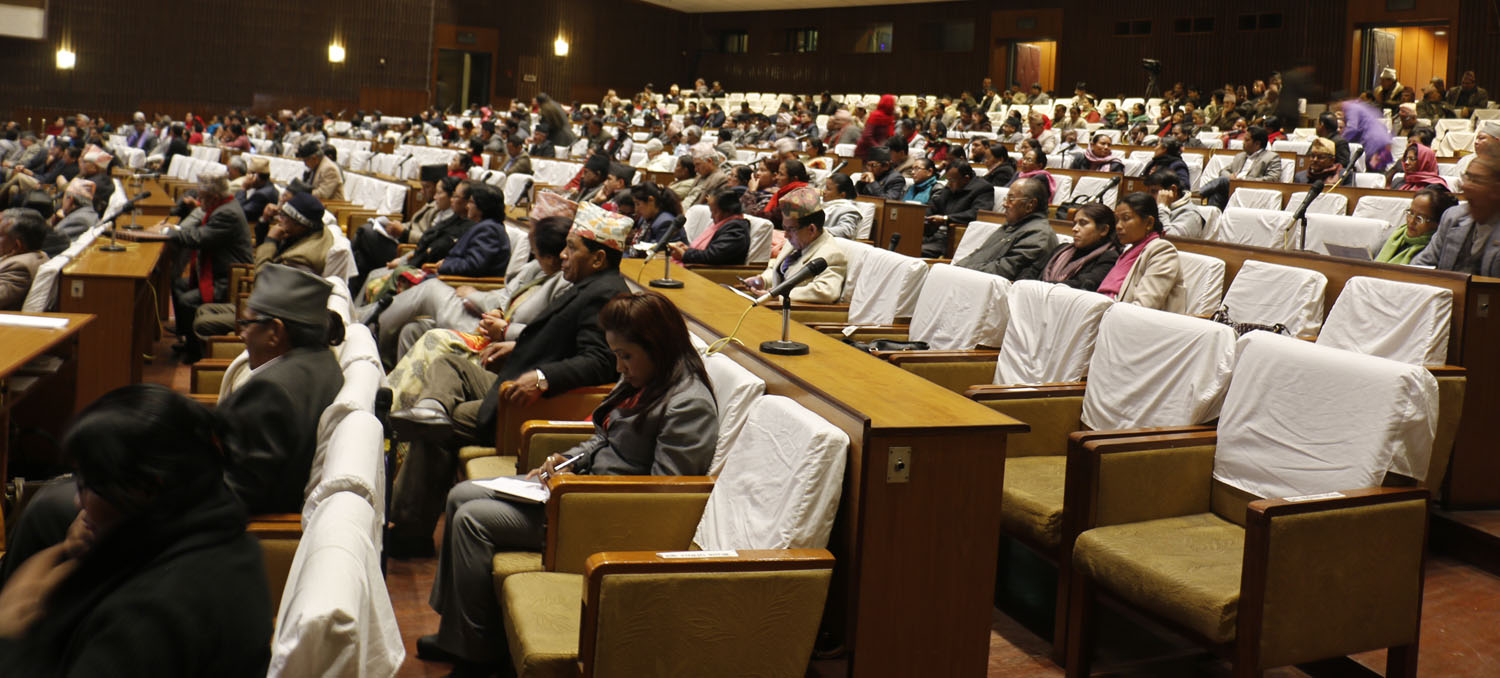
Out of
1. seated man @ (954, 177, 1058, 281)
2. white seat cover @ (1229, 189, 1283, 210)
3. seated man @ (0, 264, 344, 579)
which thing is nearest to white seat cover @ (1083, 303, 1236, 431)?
seated man @ (954, 177, 1058, 281)

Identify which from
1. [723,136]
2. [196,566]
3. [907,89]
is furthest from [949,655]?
[907,89]

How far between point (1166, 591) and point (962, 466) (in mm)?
649

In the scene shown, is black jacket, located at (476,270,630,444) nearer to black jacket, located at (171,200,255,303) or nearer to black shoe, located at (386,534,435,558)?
black shoe, located at (386,534,435,558)

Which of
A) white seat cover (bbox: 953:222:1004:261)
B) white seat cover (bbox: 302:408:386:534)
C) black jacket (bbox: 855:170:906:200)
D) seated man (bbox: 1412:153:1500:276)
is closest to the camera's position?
white seat cover (bbox: 302:408:386:534)

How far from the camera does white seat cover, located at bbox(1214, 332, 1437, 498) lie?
2.77 m

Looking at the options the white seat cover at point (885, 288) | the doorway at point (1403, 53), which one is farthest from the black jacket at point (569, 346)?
the doorway at point (1403, 53)

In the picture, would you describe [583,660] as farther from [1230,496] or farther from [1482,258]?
[1482,258]

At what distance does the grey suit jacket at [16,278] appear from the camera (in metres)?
5.32

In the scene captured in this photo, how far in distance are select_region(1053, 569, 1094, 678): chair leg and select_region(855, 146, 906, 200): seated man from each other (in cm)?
647

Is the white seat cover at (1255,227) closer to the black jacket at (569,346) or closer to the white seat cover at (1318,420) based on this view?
the white seat cover at (1318,420)

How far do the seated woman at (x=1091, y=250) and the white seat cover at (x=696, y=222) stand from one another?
2771mm

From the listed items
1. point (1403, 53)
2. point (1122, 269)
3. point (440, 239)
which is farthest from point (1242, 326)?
point (1403, 53)

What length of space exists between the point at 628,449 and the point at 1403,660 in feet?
6.30

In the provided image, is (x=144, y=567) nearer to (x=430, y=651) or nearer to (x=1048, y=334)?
(x=430, y=651)
